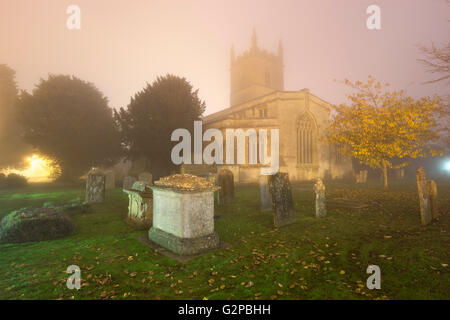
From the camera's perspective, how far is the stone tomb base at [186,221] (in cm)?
474

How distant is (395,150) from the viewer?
1104 cm

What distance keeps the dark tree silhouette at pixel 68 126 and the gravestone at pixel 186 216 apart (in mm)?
18787

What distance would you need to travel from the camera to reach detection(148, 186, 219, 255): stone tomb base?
15.6 ft

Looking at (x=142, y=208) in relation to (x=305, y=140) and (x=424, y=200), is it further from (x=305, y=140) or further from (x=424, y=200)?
(x=305, y=140)

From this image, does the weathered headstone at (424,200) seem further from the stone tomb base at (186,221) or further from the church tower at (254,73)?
the church tower at (254,73)

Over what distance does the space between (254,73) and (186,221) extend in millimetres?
49088

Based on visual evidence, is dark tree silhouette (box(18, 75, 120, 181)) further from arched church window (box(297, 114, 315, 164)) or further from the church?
arched church window (box(297, 114, 315, 164))

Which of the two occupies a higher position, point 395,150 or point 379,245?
point 395,150

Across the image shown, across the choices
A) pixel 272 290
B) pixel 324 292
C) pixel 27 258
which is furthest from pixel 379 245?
pixel 27 258

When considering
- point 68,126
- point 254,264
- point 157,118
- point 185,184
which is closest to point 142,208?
point 185,184

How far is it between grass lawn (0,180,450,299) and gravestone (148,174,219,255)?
1.13 feet

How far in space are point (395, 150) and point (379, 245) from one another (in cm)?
816

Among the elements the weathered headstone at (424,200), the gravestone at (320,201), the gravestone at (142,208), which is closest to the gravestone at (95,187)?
the gravestone at (142,208)
